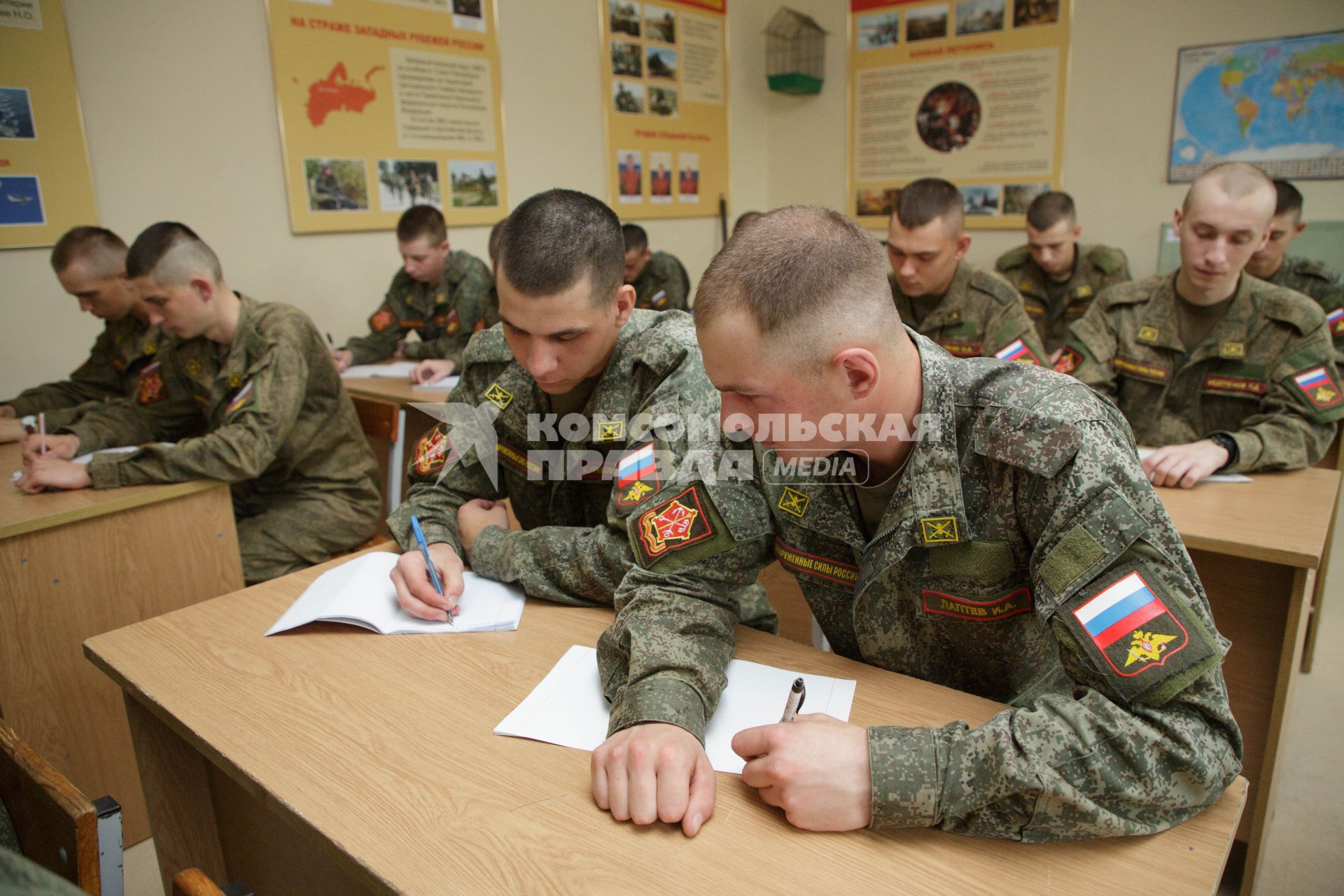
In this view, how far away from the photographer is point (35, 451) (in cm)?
215

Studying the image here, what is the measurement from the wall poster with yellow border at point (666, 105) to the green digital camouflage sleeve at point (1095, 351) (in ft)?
10.1

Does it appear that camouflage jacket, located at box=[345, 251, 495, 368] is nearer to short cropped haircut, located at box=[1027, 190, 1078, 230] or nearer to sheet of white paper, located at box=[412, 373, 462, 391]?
sheet of white paper, located at box=[412, 373, 462, 391]

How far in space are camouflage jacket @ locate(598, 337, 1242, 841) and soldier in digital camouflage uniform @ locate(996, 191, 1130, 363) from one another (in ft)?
11.4

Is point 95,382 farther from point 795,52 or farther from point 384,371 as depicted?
point 795,52

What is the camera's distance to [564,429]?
1.63m

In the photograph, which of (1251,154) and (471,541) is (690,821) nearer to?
(471,541)

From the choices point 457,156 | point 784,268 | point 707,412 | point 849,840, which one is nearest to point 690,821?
point 849,840

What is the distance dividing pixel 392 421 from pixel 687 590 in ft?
5.39

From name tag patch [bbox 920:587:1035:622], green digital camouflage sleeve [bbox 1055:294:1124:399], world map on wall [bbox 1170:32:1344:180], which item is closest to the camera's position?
name tag patch [bbox 920:587:1035:622]

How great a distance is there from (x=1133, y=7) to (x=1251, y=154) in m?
1.00

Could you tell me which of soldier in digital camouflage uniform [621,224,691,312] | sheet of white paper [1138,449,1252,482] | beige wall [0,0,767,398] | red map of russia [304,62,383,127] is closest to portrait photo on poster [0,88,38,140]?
beige wall [0,0,767,398]

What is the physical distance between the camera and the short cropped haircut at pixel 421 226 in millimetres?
3727

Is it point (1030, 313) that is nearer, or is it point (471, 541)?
point (471, 541)

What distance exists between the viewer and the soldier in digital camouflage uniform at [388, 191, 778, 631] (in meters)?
1.31
